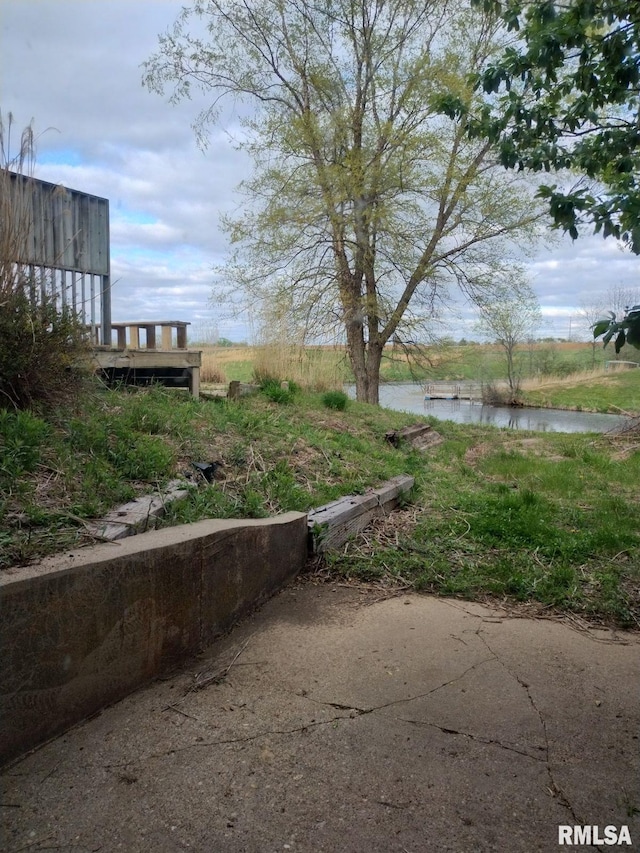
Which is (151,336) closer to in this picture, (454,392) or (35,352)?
(35,352)

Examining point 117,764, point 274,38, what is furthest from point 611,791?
point 274,38

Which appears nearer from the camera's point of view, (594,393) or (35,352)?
(35,352)

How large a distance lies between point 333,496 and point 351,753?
257 centimetres

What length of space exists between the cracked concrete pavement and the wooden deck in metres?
4.05

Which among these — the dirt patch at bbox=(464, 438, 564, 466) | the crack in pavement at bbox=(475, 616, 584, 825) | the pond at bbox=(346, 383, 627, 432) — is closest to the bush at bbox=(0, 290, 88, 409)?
the crack in pavement at bbox=(475, 616, 584, 825)

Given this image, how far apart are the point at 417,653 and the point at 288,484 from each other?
71.5 inches

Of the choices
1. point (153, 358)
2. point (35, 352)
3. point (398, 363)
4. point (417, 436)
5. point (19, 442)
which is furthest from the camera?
point (398, 363)

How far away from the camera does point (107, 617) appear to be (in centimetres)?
220

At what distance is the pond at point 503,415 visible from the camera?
15562 millimetres

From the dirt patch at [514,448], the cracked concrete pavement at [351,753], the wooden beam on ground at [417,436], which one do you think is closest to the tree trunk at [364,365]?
the wooden beam on ground at [417,436]

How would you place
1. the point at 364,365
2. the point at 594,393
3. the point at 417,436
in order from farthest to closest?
the point at 594,393 → the point at 364,365 → the point at 417,436

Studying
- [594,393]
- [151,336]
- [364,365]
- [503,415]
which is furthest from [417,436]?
[594,393]

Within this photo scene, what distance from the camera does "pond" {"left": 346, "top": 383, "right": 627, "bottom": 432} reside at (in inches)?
613

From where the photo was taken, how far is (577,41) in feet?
10.2
